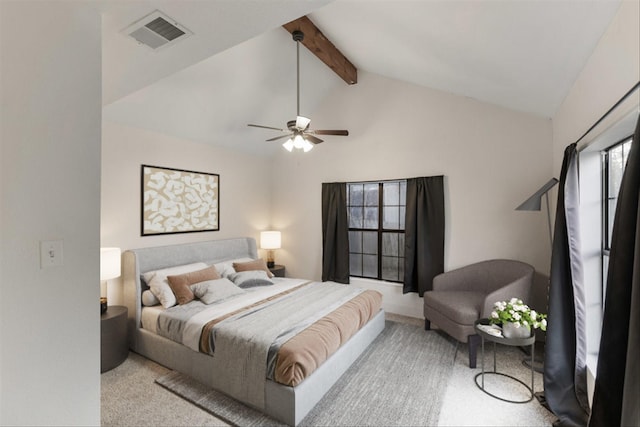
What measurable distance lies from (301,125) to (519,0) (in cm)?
197

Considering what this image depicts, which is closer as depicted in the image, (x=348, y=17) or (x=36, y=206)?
(x=36, y=206)

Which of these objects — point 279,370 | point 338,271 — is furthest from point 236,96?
point 279,370

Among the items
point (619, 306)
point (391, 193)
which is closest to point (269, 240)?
point (391, 193)

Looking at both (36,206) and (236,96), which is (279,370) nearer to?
(36,206)

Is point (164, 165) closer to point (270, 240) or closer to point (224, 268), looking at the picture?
point (224, 268)

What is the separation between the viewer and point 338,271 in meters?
4.76

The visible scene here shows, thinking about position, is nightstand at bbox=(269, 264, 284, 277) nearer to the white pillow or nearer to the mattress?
the mattress

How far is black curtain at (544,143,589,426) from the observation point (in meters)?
2.09

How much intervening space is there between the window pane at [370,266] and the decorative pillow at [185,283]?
2.40 metres

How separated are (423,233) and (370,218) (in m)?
0.91

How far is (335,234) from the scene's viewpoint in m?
4.77

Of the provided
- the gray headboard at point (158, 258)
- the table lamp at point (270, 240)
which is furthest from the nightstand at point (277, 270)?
the gray headboard at point (158, 258)

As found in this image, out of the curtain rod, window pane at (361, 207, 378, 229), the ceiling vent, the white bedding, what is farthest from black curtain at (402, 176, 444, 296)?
the ceiling vent

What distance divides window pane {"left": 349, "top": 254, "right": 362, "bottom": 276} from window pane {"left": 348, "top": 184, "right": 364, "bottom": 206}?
0.86 metres
